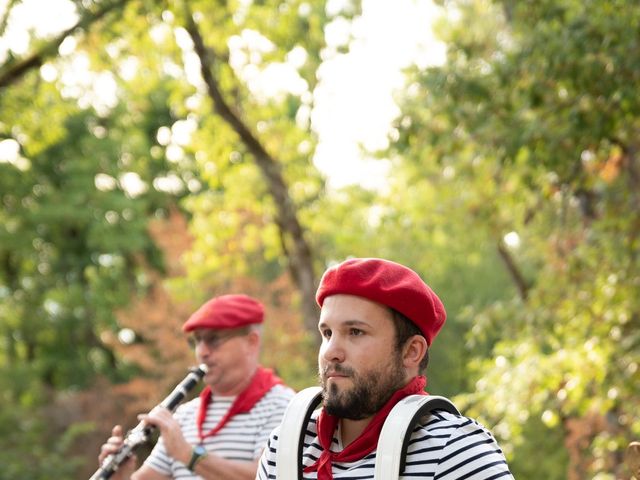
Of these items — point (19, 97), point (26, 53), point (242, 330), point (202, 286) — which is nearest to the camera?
point (242, 330)

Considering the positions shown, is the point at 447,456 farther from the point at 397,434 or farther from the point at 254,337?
the point at 254,337

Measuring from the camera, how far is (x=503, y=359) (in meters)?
8.98

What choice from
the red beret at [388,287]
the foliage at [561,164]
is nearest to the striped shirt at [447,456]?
the red beret at [388,287]

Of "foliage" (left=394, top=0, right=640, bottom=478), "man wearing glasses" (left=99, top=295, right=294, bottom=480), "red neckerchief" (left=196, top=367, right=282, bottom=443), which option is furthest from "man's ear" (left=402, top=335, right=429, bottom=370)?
"foliage" (left=394, top=0, right=640, bottom=478)

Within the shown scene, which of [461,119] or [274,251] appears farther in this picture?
[274,251]

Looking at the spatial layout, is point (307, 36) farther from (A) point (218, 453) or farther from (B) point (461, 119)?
(A) point (218, 453)

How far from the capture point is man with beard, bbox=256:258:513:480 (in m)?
2.41

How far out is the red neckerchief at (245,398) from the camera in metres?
4.23

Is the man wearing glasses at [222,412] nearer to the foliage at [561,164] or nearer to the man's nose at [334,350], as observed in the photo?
the man's nose at [334,350]

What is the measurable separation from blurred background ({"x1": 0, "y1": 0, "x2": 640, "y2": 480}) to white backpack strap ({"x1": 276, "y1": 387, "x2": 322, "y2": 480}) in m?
3.77

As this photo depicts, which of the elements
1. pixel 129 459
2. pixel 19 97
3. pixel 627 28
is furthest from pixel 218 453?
pixel 19 97

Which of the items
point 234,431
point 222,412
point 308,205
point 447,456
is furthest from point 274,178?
point 447,456

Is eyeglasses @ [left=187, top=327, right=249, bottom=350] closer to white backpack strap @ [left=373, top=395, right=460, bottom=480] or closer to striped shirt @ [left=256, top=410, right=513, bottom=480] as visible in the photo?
striped shirt @ [left=256, top=410, right=513, bottom=480]

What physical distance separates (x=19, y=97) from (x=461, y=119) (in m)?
6.38
